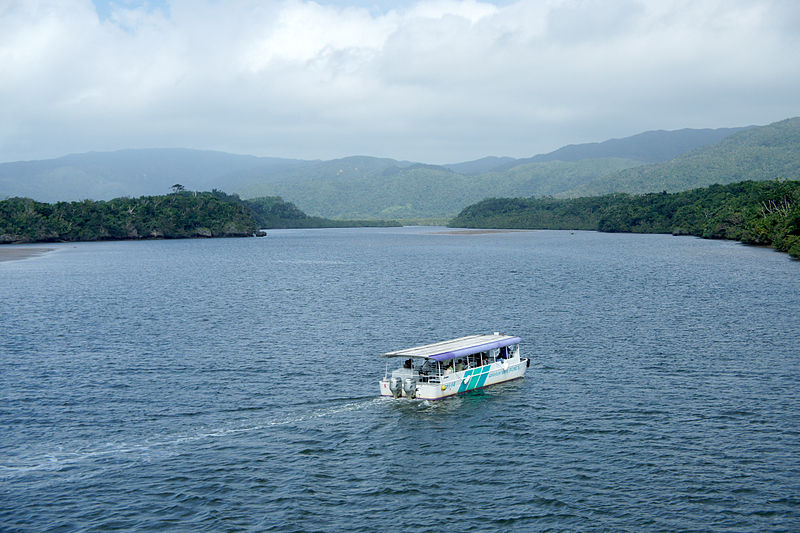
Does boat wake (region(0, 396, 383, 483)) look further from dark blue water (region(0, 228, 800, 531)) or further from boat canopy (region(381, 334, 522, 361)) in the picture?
boat canopy (region(381, 334, 522, 361))

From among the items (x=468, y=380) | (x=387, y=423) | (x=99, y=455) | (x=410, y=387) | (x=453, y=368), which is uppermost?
(x=453, y=368)

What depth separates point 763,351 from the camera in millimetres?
63562

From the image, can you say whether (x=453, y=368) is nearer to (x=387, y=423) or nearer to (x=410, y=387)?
(x=410, y=387)

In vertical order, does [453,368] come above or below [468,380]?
above

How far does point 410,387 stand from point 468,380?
5.33 metres

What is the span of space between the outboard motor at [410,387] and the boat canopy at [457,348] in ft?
6.69

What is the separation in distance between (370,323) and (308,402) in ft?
109

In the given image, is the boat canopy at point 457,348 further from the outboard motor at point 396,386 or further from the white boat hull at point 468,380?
the outboard motor at point 396,386

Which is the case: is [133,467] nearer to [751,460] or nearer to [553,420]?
[553,420]

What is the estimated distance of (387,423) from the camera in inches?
1800

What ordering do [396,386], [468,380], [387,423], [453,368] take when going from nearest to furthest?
[387,423] → [396,386] → [453,368] → [468,380]

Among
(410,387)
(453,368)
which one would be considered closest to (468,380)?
(453,368)

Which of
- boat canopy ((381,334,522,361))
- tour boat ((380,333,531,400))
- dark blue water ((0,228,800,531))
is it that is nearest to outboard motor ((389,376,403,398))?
tour boat ((380,333,531,400))

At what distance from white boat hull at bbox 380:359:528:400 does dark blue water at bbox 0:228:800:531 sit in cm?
89
